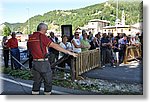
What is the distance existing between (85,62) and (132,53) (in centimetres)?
54

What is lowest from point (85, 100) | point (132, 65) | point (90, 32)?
point (85, 100)

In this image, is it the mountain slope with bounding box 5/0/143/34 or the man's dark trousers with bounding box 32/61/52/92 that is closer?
the man's dark trousers with bounding box 32/61/52/92

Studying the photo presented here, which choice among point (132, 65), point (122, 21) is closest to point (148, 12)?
point (122, 21)

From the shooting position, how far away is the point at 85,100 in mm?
4234

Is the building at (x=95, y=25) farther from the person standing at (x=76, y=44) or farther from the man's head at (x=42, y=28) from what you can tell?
the man's head at (x=42, y=28)

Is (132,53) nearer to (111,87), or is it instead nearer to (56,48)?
(111,87)

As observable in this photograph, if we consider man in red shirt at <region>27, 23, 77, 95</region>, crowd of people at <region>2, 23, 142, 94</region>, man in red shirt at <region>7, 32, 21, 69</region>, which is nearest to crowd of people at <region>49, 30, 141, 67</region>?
crowd of people at <region>2, 23, 142, 94</region>

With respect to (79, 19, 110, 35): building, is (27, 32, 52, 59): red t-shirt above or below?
below

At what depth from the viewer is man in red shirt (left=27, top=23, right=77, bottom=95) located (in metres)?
4.07

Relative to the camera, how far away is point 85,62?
4320 mm

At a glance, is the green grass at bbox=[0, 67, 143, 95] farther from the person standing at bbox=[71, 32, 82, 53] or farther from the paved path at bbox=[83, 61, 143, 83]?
the person standing at bbox=[71, 32, 82, 53]

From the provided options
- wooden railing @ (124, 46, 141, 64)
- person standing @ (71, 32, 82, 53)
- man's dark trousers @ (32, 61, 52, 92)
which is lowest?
man's dark trousers @ (32, 61, 52, 92)

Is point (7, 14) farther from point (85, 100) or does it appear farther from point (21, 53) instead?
point (85, 100)

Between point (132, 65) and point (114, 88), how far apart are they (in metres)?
0.33
